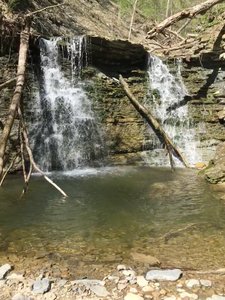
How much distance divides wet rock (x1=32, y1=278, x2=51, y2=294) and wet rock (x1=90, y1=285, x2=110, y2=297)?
0.53 meters

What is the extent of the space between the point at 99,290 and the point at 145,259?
1183 mm

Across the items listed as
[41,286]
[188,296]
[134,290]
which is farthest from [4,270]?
[188,296]

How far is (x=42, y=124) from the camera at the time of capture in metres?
12.9

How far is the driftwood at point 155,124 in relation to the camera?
42.8 feet

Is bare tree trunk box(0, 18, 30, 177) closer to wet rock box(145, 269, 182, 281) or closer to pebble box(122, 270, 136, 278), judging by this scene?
pebble box(122, 270, 136, 278)

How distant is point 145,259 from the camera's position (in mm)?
5805

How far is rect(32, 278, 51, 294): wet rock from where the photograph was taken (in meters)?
4.75

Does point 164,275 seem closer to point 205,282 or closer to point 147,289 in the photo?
point 147,289

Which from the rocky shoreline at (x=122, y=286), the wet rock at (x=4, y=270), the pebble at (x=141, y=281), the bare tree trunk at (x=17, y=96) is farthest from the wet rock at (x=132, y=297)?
the bare tree trunk at (x=17, y=96)

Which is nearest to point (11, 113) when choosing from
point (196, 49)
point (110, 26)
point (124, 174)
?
point (124, 174)

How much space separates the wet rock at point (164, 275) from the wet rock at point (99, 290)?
2.04 ft

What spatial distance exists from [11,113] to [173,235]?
349cm

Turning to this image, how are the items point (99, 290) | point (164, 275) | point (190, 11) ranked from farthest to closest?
point (190, 11) < point (164, 275) < point (99, 290)

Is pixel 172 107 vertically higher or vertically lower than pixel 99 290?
higher
